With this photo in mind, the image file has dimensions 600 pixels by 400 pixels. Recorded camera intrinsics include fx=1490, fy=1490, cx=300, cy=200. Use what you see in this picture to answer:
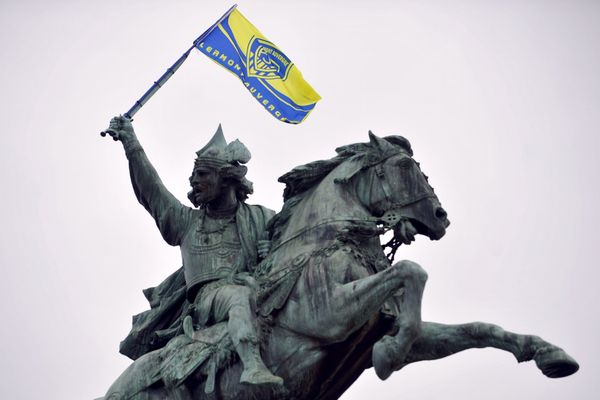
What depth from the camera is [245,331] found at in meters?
16.2

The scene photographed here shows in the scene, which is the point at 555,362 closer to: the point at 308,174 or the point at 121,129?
the point at 308,174

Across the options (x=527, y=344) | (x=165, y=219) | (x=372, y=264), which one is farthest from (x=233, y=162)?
(x=527, y=344)

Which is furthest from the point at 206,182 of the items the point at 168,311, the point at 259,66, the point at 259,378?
the point at 259,378

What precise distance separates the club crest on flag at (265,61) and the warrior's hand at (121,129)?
6.45 feet

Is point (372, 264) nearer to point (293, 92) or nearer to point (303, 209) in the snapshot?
point (303, 209)

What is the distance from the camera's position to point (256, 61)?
781 inches

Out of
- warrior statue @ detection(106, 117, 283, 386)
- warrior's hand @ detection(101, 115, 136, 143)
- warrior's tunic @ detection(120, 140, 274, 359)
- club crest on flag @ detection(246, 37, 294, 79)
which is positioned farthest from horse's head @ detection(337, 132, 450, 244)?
warrior's hand @ detection(101, 115, 136, 143)

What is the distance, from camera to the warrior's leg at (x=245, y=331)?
1577cm

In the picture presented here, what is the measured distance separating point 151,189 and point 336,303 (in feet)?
11.6

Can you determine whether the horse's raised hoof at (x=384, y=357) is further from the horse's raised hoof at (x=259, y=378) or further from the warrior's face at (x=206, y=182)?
the warrior's face at (x=206, y=182)

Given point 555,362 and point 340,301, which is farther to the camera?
point 340,301

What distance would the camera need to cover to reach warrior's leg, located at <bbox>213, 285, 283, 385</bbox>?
15.8m

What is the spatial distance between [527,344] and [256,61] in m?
5.86

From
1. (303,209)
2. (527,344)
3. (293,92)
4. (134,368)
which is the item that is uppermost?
(293,92)
